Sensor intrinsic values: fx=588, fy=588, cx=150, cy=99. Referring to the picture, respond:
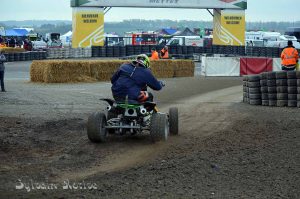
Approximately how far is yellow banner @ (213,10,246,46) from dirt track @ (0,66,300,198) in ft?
114

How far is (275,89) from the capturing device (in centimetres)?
1564

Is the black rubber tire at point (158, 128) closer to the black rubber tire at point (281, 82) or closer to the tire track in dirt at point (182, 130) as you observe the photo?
the tire track in dirt at point (182, 130)

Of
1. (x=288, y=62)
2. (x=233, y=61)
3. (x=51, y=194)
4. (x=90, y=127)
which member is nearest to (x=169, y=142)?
(x=90, y=127)

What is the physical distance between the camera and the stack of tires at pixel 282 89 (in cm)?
1539

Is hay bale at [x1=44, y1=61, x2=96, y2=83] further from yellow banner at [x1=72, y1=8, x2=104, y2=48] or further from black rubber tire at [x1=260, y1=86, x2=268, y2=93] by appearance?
yellow banner at [x1=72, y1=8, x2=104, y2=48]

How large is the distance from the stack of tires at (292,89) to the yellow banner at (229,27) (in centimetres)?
3357

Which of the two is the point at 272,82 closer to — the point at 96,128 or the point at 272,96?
the point at 272,96

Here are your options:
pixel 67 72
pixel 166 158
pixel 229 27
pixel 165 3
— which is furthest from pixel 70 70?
pixel 229 27

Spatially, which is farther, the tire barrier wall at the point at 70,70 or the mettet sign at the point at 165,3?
the mettet sign at the point at 165,3

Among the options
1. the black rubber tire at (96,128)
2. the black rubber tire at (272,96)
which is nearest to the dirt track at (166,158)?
the black rubber tire at (96,128)

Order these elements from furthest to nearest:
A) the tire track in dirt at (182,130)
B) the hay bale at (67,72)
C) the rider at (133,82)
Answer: the hay bale at (67,72) < the rider at (133,82) < the tire track in dirt at (182,130)

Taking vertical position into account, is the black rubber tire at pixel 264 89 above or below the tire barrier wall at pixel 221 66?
below

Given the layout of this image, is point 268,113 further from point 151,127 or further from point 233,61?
point 233,61

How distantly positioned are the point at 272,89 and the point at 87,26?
104 feet
